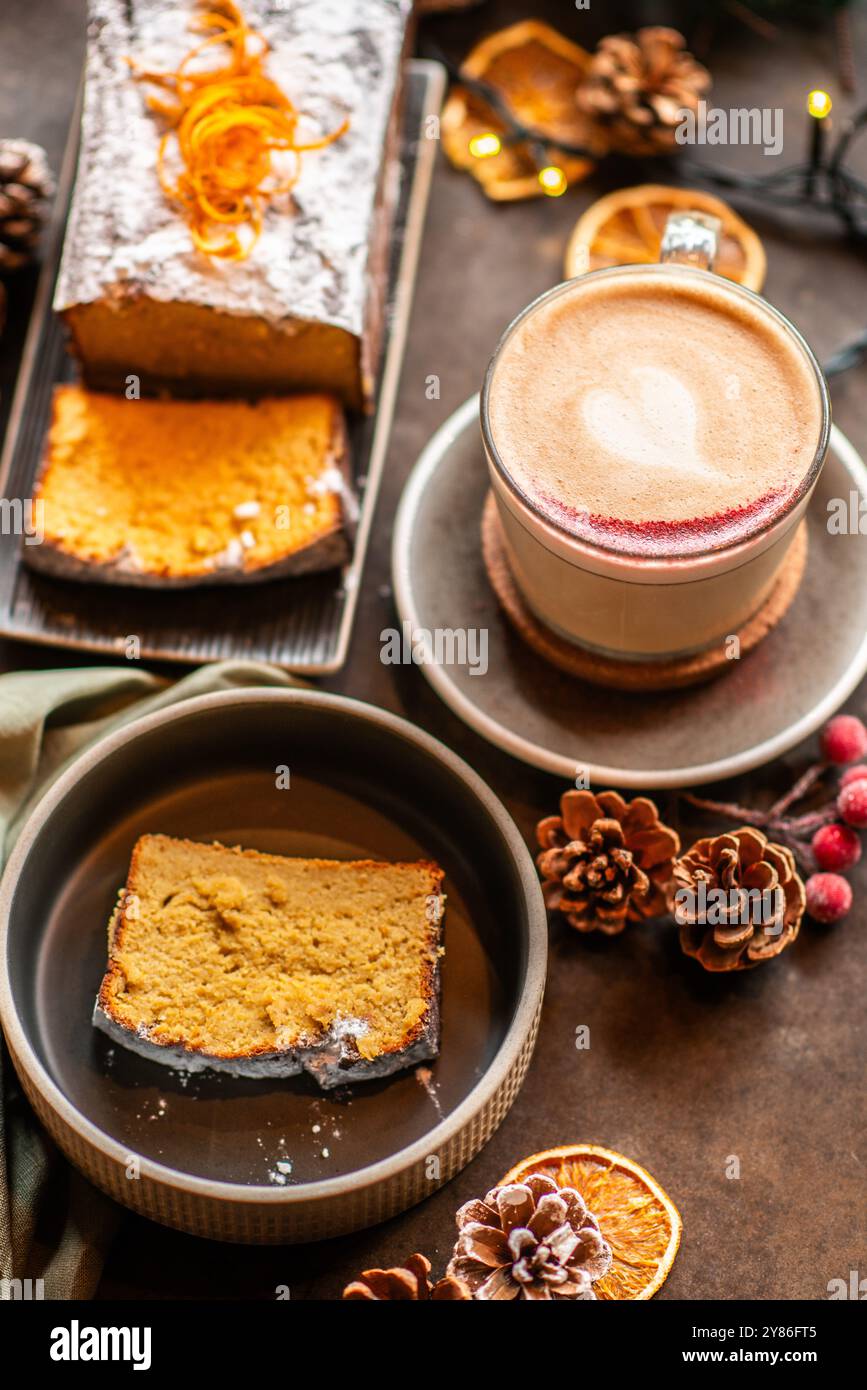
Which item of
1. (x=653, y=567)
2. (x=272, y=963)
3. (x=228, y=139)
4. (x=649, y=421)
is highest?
(x=228, y=139)

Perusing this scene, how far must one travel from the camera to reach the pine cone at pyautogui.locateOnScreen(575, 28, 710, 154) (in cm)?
186

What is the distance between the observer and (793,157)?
1.94 m

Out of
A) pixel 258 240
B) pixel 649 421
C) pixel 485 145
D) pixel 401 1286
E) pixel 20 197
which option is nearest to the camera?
pixel 401 1286

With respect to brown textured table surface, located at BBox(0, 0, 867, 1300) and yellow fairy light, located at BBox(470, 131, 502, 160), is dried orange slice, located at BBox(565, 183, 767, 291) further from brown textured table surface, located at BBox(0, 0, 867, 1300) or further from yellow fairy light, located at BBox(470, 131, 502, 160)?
yellow fairy light, located at BBox(470, 131, 502, 160)

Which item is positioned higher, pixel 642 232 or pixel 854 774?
pixel 642 232

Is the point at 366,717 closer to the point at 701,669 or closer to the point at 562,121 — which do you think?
the point at 701,669

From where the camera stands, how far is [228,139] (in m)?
1.69

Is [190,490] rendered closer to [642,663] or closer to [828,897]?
[642,663]

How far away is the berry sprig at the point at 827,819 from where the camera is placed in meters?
1.57

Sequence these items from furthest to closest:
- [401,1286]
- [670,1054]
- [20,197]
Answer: [20,197]
[670,1054]
[401,1286]

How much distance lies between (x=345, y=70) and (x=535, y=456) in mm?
644

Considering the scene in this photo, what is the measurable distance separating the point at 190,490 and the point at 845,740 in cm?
79

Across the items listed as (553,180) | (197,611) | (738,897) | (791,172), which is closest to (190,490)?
(197,611)
